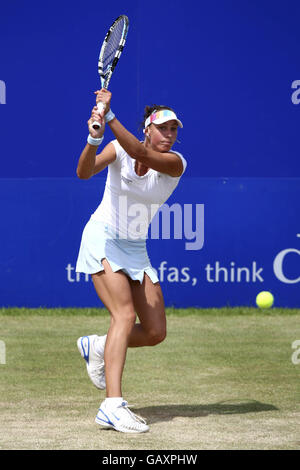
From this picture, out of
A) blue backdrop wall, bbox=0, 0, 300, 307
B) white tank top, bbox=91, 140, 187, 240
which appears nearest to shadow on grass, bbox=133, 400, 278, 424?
white tank top, bbox=91, 140, 187, 240

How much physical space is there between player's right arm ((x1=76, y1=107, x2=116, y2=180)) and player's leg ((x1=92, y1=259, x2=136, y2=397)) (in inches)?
19.1

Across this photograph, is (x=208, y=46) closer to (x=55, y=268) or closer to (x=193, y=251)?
(x=193, y=251)

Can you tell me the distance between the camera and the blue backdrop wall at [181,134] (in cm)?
911

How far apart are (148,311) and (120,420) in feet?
2.33

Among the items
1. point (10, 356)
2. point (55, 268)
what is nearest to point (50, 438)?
point (10, 356)

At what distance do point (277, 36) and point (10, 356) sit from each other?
13.9 feet

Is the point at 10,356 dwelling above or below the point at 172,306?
below

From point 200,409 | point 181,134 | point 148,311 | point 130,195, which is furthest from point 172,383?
point 181,134

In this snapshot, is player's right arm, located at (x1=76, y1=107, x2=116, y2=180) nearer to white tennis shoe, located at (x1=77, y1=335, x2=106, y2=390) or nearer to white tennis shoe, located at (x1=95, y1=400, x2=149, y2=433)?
white tennis shoe, located at (x1=77, y1=335, x2=106, y2=390)

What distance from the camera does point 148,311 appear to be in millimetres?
5172

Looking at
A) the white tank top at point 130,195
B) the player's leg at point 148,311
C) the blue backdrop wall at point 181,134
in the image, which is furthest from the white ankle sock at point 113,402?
the blue backdrop wall at point 181,134

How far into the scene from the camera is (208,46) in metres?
9.23

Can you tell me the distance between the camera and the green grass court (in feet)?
15.1

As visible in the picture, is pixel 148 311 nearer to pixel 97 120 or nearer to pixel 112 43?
pixel 97 120
